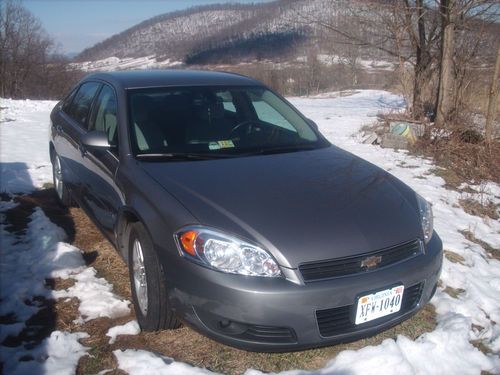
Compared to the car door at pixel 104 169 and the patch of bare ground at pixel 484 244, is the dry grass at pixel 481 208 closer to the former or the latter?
the patch of bare ground at pixel 484 244

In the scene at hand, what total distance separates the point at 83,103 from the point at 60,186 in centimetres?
115

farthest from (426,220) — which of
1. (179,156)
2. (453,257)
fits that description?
(179,156)

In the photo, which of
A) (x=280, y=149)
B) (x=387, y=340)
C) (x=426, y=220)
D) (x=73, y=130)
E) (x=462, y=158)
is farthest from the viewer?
(x=462, y=158)

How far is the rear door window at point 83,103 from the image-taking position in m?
4.02

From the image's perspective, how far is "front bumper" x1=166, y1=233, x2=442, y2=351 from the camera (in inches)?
83.4

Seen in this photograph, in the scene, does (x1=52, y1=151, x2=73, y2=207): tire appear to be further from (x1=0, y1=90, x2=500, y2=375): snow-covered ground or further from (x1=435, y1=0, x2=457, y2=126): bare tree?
(x1=435, y1=0, x2=457, y2=126): bare tree

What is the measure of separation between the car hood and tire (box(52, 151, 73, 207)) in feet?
7.47

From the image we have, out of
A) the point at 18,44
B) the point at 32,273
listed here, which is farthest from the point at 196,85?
the point at 18,44

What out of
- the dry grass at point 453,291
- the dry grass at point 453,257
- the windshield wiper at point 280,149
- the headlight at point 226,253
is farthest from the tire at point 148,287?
the dry grass at point 453,257

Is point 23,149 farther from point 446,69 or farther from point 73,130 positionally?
point 446,69

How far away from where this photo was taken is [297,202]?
8.30ft

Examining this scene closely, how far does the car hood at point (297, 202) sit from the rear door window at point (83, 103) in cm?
150

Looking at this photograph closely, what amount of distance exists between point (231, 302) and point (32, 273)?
1963 millimetres

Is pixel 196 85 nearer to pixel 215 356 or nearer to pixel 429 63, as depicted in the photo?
pixel 215 356
